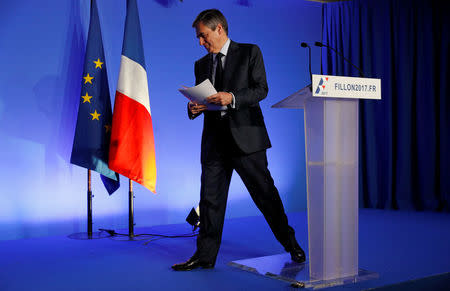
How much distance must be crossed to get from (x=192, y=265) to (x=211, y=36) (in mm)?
1318

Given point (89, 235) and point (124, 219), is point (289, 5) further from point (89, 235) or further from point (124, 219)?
point (89, 235)

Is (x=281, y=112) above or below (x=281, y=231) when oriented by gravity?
above

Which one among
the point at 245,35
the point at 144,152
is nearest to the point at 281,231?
the point at 144,152

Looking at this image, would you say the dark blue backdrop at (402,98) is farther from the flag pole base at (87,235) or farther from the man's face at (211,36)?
the man's face at (211,36)

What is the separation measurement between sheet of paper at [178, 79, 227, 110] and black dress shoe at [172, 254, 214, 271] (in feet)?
2.95

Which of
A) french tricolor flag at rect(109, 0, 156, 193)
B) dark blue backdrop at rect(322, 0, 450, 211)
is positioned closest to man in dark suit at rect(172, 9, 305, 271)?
french tricolor flag at rect(109, 0, 156, 193)

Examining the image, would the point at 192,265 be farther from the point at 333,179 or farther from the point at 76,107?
the point at 76,107

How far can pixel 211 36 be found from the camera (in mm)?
2791

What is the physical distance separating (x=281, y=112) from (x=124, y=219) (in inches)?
88.6

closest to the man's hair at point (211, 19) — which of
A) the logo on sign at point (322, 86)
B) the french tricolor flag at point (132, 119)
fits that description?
the logo on sign at point (322, 86)

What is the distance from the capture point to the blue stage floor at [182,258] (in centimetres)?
254

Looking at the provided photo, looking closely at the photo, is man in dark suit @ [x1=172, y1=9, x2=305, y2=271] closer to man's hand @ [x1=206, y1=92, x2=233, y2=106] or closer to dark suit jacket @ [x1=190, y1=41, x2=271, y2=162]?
dark suit jacket @ [x1=190, y1=41, x2=271, y2=162]

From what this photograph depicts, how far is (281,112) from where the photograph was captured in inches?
228

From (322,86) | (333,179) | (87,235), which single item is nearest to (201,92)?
(322,86)
